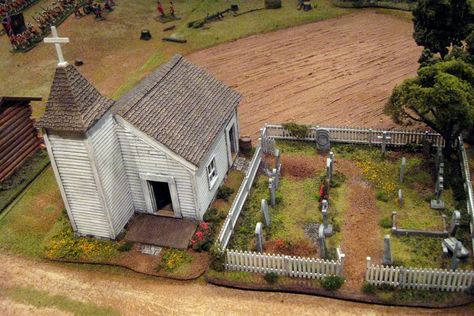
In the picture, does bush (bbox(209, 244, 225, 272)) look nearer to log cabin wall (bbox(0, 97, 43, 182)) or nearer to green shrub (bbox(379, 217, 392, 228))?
green shrub (bbox(379, 217, 392, 228))

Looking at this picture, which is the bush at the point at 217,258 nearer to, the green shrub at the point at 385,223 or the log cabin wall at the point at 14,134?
the green shrub at the point at 385,223

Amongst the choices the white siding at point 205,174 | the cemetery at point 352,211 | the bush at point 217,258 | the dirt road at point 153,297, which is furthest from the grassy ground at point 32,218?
the cemetery at point 352,211

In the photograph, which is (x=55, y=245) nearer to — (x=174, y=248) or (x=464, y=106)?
(x=174, y=248)

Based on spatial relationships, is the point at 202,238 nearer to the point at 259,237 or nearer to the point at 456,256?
the point at 259,237

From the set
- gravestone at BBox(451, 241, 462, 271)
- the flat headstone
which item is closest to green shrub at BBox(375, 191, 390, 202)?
Answer: the flat headstone

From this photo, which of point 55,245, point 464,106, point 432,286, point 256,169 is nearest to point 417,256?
point 432,286

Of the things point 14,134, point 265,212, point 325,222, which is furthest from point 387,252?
point 14,134
